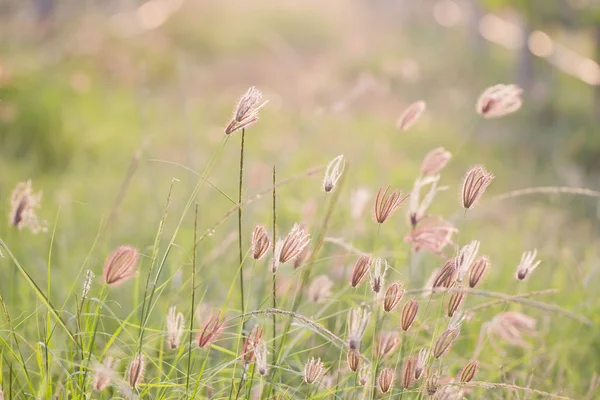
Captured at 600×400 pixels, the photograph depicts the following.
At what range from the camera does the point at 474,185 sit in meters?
0.98

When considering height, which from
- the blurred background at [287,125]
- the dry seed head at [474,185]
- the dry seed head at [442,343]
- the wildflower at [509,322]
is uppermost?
the dry seed head at [474,185]

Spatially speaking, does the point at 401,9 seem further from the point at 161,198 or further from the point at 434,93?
the point at 161,198

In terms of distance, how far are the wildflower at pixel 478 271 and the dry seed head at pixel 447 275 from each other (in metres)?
0.04

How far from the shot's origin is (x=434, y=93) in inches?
326

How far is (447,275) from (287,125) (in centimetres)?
452

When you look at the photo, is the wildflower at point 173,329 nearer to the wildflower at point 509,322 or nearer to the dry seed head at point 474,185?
the dry seed head at point 474,185

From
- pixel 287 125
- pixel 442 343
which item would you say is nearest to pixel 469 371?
A: pixel 442 343

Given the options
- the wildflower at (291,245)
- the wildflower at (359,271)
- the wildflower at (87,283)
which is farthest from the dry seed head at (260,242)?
the wildflower at (87,283)

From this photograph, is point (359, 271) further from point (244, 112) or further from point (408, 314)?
point (244, 112)

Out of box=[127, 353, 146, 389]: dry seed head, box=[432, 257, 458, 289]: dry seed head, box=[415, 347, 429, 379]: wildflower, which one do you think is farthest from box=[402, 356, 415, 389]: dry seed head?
box=[127, 353, 146, 389]: dry seed head

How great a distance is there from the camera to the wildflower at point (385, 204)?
1.00 meters

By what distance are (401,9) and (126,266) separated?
46.3ft

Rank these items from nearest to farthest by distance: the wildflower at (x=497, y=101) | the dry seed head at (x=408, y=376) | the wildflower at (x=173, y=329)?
1. the wildflower at (x=173, y=329)
2. the dry seed head at (x=408, y=376)
3. the wildflower at (x=497, y=101)

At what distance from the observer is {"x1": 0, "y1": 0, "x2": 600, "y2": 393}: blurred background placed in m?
2.44
